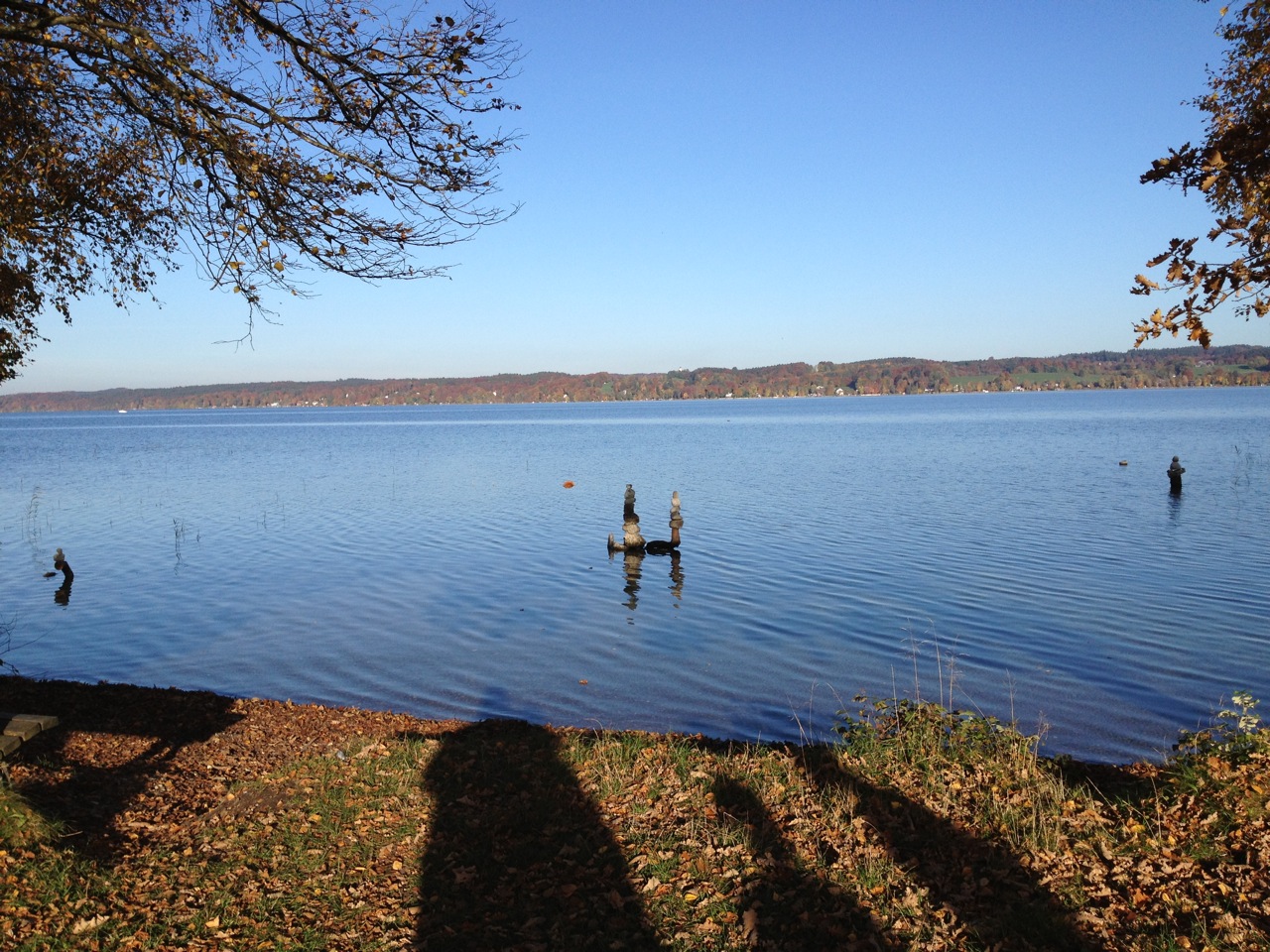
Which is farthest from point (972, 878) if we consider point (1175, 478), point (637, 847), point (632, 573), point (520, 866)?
point (1175, 478)

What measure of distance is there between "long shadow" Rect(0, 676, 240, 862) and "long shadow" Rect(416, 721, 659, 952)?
2460 millimetres

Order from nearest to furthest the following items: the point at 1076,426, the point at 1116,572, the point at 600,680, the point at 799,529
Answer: the point at 600,680, the point at 1116,572, the point at 799,529, the point at 1076,426

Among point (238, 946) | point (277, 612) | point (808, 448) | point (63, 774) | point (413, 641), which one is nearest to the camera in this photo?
point (238, 946)

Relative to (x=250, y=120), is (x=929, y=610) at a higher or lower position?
lower

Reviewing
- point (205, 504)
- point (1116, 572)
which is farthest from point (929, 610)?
point (205, 504)

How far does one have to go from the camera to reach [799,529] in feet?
100

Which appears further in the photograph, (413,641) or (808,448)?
(808,448)

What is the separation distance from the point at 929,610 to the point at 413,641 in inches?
418

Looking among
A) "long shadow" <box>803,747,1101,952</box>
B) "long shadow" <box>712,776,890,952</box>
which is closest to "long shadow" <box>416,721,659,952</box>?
"long shadow" <box>712,776,890,952</box>

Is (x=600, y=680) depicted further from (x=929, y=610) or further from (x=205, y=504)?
(x=205, y=504)

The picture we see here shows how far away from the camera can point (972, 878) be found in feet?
20.1

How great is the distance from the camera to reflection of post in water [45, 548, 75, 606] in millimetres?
22078

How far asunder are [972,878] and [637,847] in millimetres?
2403

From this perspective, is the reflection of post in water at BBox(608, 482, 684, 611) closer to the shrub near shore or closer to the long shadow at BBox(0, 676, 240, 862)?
the long shadow at BBox(0, 676, 240, 862)
